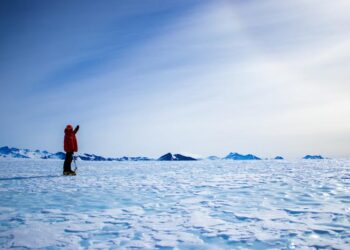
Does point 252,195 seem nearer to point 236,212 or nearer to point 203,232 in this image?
point 236,212

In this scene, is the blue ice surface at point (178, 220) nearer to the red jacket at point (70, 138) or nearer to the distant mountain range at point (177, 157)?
the red jacket at point (70, 138)

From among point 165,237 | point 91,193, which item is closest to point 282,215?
point 165,237

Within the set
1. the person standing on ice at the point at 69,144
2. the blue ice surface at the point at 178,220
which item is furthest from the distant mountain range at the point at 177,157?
the blue ice surface at the point at 178,220

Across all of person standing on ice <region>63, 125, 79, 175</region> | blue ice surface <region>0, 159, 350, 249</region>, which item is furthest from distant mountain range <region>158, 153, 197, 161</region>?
blue ice surface <region>0, 159, 350, 249</region>

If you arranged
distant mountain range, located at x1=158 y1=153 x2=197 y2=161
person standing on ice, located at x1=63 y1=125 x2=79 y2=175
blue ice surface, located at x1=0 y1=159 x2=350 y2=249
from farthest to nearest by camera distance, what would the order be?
distant mountain range, located at x1=158 y1=153 x2=197 y2=161
person standing on ice, located at x1=63 y1=125 x2=79 y2=175
blue ice surface, located at x1=0 y1=159 x2=350 y2=249

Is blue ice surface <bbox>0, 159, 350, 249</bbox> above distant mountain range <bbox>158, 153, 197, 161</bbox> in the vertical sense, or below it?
below

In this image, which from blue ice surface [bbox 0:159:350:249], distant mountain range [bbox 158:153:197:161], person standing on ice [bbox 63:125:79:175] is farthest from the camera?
distant mountain range [bbox 158:153:197:161]

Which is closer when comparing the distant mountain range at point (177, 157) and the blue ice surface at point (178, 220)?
the blue ice surface at point (178, 220)

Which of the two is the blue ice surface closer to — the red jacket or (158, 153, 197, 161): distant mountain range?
the red jacket

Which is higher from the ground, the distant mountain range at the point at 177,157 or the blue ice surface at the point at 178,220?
the distant mountain range at the point at 177,157

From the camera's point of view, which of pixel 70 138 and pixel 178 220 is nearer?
pixel 178 220

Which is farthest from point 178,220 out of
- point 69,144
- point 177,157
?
point 177,157

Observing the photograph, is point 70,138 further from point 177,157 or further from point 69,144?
point 177,157

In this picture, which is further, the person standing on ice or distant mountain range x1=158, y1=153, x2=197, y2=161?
distant mountain range x1=158, y1=153, x2=197, y2=161
